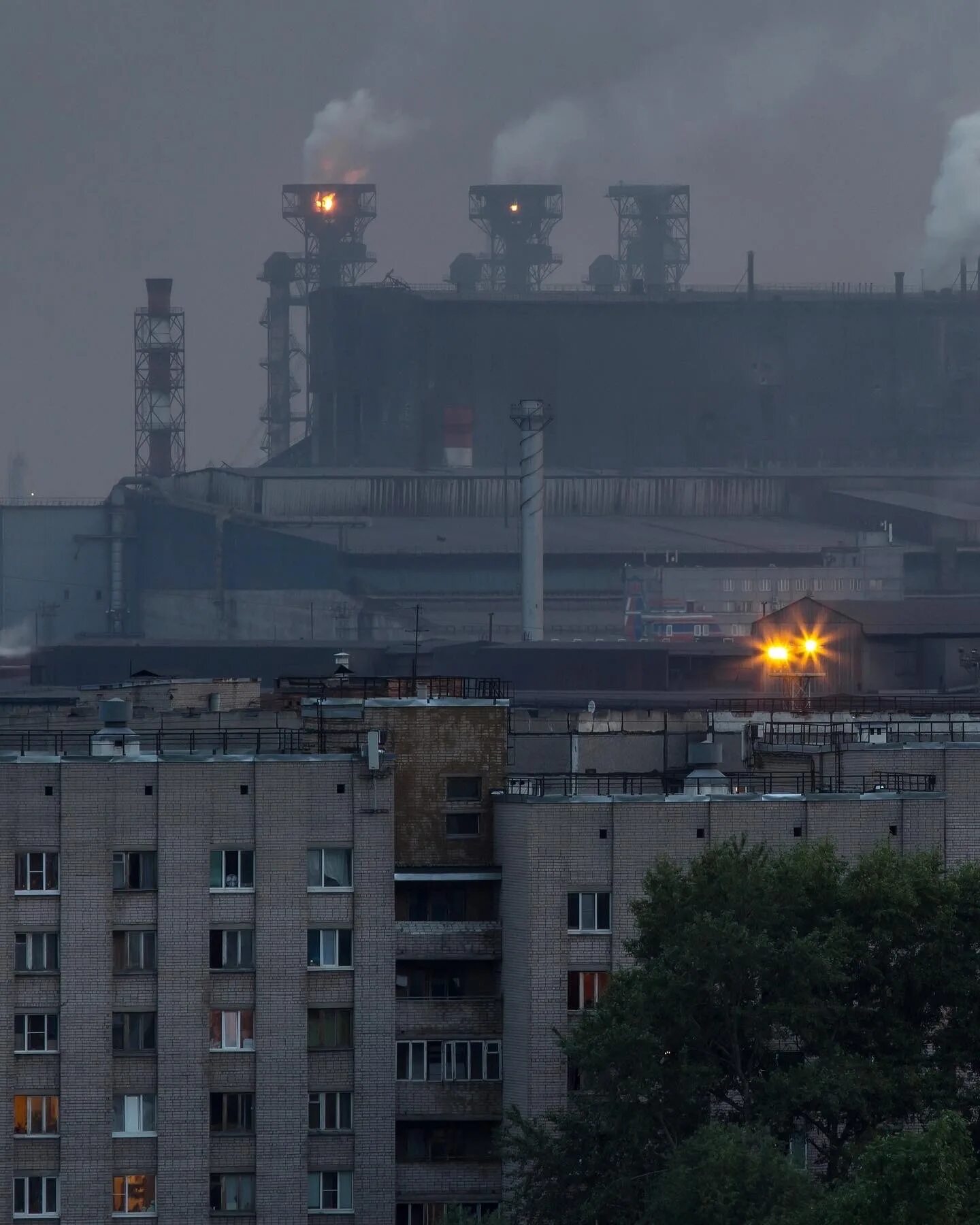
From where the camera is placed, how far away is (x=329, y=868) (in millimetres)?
19078

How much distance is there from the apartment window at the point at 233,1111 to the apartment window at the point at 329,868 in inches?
61.4

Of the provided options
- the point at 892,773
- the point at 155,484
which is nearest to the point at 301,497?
the point at 155,484

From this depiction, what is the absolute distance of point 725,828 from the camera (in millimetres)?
→ 18938

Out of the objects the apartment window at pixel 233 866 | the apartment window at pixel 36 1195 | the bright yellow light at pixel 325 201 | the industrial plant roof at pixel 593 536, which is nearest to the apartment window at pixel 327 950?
the apartment window at pixel 233 866

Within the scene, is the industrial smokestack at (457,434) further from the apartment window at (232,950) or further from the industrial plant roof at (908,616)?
the apartment window at (232,950)

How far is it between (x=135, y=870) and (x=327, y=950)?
1.48 metres

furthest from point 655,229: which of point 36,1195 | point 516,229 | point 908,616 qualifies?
point 36,1195

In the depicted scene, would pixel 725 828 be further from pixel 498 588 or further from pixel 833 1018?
pixel 498 588

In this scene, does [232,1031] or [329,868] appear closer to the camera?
[232,1031]

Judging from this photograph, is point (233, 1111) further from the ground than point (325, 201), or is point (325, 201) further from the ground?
point (325, 201)

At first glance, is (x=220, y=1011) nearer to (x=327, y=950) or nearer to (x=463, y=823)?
(x=327, y=950)

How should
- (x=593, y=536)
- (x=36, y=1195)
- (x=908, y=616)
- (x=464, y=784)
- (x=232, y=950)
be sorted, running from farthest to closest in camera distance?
(x=593, y=536)
(x=908, y=616)
(x=464, y=784)
(x=232, y=950)
(x=36, y=1195)

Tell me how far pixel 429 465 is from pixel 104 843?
205ft

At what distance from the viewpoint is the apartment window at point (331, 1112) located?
18.9 metres
